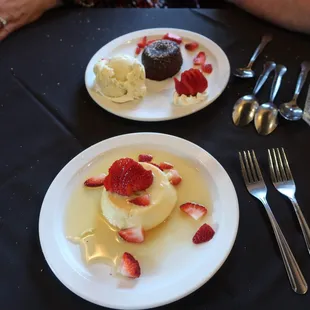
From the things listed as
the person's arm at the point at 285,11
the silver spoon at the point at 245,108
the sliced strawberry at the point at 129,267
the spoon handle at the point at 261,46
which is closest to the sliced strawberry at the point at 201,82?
the silver spoon at the point at 245,108

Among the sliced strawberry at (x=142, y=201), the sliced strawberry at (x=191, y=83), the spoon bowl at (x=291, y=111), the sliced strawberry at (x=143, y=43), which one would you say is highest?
the sliced strawberry at (x=191, y=83)

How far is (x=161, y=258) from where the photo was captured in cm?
94

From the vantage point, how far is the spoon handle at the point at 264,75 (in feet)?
4.39

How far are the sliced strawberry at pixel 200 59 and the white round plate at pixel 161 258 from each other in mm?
454

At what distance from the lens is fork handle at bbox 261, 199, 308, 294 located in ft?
2.92

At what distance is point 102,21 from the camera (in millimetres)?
1677

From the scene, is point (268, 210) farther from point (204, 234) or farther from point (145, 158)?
point (145, 158)

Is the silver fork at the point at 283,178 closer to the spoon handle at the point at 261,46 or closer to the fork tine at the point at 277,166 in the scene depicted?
the fork tine at the point at 277,166

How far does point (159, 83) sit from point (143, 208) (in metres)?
0.57

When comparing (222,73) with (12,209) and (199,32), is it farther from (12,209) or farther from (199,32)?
(12,209)

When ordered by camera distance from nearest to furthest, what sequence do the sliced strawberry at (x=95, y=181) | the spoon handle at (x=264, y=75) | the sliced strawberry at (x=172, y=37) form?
the sliced strawberry at (x=95, y=181) → the spoon handle at (x=264, y=75) → the sliced strawberry at (x=172, y=37)

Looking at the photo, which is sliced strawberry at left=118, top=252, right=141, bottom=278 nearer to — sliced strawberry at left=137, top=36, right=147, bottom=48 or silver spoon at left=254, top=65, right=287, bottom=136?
silver spoon at left=254, top=65, right=287, bottom=136

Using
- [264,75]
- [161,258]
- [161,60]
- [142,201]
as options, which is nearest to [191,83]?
[161,60]

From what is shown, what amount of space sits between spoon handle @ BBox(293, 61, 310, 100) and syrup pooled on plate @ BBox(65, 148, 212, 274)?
0.45 metres
